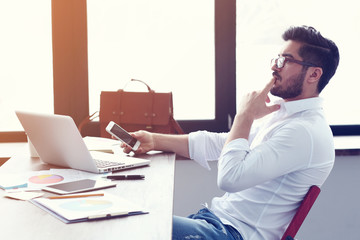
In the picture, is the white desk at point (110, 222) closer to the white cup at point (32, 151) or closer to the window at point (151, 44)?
the white cup at point (32, 151)

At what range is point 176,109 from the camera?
300cm

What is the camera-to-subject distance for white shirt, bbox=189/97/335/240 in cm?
158

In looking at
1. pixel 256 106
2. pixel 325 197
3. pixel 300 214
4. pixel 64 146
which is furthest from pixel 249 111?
pixel 325 197

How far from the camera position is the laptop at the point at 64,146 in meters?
1.64

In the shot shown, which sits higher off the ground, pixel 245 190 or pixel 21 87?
pixel 21 87

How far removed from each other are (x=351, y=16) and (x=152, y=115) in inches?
52.4

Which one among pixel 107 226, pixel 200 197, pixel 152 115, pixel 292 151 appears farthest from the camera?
pixel 200 197

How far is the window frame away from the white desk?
58.0 inches

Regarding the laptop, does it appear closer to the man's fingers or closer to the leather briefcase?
the man's fingers

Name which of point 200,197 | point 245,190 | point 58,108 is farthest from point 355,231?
point 58,108

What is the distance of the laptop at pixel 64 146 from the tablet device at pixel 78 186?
5.5 inches

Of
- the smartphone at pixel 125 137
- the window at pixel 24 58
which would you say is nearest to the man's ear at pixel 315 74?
the smartphone at pixel 125 137

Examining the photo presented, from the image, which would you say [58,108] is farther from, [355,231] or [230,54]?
[355,231]

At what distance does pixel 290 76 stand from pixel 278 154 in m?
0.36
